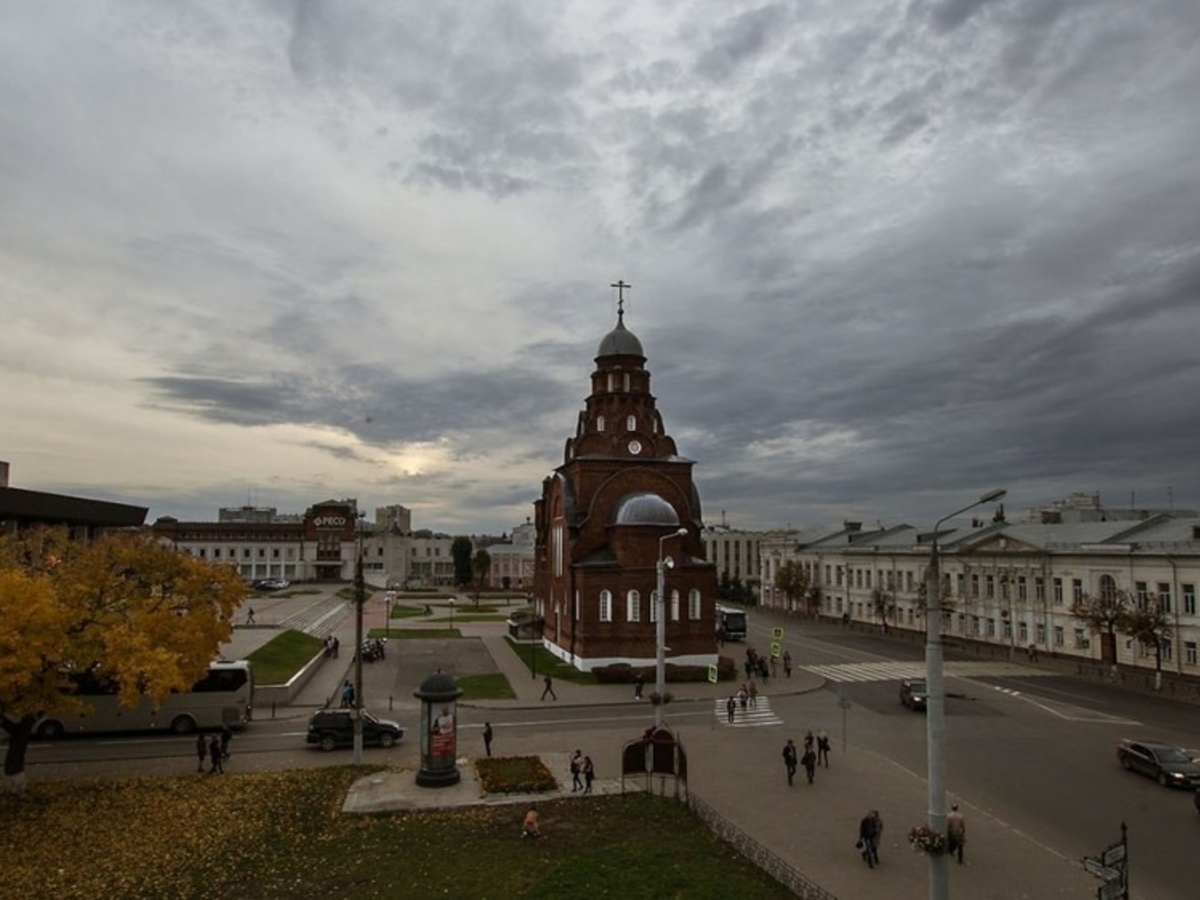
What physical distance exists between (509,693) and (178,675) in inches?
840

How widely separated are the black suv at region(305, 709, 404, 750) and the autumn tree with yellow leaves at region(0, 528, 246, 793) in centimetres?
548

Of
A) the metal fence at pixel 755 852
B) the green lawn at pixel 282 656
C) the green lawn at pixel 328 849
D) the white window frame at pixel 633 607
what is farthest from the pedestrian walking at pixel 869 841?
the white window frame at pixel 633 607

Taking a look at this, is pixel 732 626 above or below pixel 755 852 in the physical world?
above

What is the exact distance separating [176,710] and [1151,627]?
164 feet

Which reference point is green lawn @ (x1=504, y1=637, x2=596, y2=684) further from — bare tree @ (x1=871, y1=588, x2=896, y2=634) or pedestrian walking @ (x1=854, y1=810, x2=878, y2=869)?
bare tree @ (x1=871, y1=588, x2=896, y2=634)

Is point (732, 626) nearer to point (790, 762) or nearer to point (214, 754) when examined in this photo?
point (790, 762)

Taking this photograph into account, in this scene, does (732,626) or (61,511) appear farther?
(732,626)

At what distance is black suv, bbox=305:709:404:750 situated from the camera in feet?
104

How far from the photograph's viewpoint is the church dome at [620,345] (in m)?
61.7

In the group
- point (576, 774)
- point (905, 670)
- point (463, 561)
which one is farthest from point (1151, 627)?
point (463, 561)

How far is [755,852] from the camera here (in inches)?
789

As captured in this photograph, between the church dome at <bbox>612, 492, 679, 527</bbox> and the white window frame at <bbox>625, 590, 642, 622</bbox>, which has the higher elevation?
the church dome at <bbox>612, 492, 679, 527</bbox>

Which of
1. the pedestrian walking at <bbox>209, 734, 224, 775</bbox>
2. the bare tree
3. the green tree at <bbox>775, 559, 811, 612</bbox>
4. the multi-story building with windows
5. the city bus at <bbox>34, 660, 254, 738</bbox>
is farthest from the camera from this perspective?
the green tree at <bbox>775, 559, 811, 612</bbox>

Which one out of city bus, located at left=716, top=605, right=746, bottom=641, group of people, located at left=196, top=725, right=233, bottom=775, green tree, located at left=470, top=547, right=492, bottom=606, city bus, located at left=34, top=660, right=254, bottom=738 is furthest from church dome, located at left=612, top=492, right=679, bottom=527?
green tree, located at left=470, top=547, right=492, bottom=606
